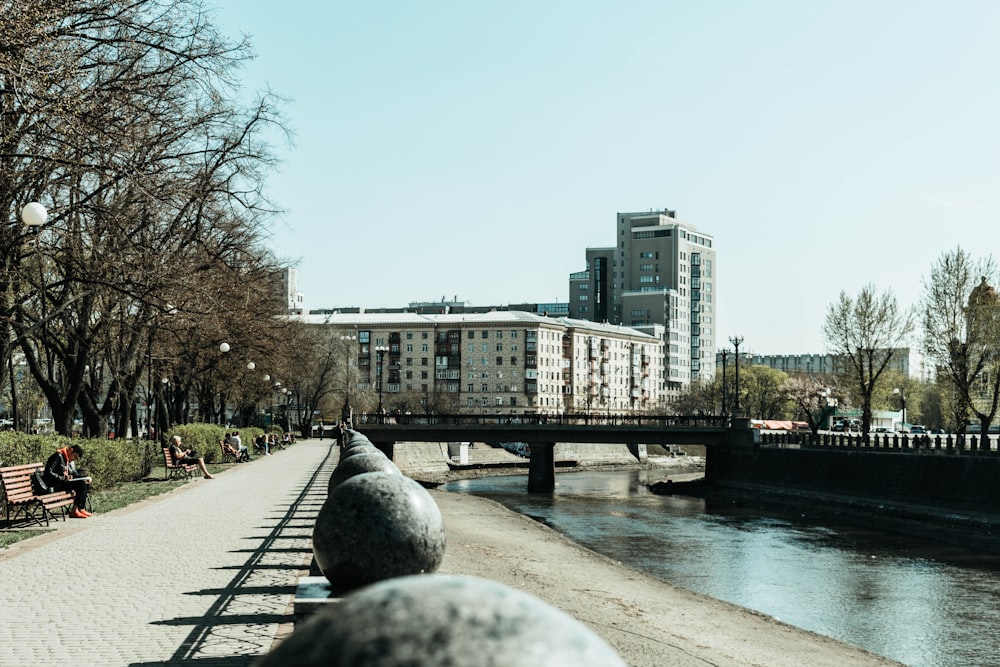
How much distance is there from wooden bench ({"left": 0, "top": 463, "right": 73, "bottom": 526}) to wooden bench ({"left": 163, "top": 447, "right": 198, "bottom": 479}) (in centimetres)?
1260

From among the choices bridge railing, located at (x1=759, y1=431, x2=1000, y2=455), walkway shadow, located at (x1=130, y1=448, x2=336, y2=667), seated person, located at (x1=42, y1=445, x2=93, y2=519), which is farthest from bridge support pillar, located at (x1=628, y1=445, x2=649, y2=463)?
walkway shadow, located at (x1=130, y1=448, x2=336, y2=667)

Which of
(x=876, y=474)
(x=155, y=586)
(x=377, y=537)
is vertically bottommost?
(x=876, y=474)

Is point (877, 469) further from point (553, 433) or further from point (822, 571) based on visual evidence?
point (822, 571)

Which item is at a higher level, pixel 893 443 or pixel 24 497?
pixel 893 443

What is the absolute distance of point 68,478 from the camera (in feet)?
66.6

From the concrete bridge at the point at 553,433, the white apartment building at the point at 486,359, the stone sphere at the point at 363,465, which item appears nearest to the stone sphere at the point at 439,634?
the stone sphere at the point at 363,465

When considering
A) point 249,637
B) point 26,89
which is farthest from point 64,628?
point 26,89

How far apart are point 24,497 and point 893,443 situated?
47.9m

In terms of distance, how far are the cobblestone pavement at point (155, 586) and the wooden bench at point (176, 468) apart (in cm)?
992

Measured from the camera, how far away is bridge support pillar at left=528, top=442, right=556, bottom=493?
68125 mm

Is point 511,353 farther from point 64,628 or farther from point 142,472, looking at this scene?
point 64,628

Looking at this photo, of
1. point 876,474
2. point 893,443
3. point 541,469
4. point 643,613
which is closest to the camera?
point 643,613

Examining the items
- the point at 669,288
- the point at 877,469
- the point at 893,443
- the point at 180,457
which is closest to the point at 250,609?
the point at 180,457

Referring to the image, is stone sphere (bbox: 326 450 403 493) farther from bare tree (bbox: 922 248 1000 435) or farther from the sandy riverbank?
bare tree (bbox: 922 248 1000 435)
